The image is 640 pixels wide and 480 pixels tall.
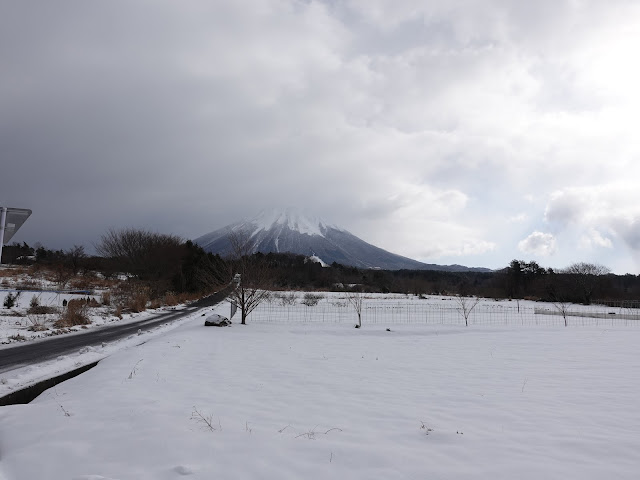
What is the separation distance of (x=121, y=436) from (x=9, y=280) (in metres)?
49.8

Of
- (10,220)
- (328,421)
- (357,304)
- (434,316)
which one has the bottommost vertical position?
(434,316)

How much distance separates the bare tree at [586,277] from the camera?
2365 inches

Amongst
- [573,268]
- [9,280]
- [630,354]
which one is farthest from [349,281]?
[630,354]

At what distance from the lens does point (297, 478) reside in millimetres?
3438

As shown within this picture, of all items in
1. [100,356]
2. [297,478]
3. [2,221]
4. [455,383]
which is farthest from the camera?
[100,356]

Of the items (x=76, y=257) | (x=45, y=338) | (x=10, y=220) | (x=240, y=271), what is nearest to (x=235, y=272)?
(x=240, y=271)

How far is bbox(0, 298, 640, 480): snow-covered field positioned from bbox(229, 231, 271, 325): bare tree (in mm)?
10361

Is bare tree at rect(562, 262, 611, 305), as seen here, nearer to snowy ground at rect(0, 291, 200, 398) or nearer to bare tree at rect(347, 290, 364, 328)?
bare tree at rect(347, 290, 364, 328)

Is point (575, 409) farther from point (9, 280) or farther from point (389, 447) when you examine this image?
point (9, 280)

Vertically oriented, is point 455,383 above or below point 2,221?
below

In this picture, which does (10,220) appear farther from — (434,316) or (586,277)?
(586,277)

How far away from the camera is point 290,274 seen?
295 feet

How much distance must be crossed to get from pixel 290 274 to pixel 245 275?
6951 cm

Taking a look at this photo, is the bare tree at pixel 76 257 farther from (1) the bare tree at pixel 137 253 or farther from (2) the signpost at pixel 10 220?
(2) the signpost at pixel 10 220
